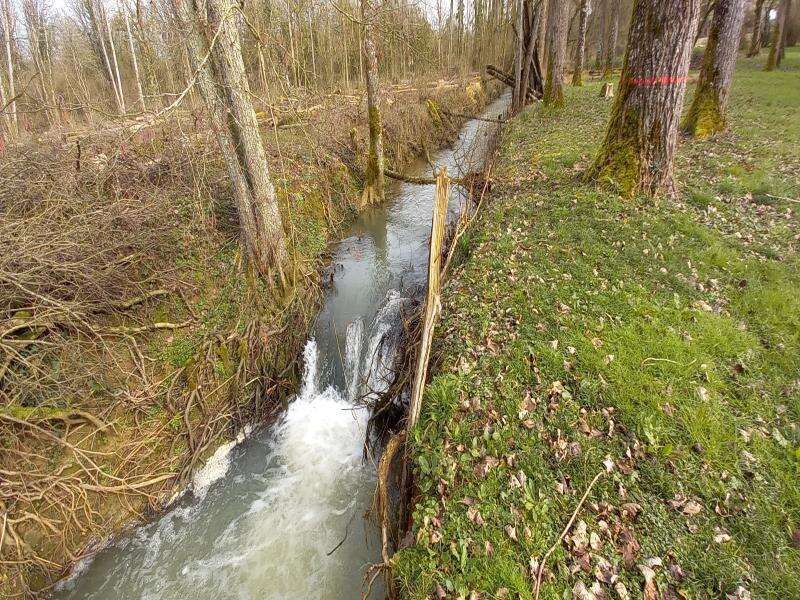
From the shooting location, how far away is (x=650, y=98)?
606 cm

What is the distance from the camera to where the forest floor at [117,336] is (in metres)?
4.49

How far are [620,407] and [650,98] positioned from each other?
5198 mm

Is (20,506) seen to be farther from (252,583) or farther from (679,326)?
(679,326)

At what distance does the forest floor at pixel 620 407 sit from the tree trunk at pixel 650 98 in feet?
1.73

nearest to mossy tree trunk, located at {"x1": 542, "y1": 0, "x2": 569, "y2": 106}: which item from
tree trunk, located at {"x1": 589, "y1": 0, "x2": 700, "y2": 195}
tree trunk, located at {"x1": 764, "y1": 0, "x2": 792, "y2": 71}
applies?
tree trunk, located at {"x1": 589, "y1": 0, "x2": 700, "y2": 195}

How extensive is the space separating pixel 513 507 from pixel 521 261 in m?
3.74

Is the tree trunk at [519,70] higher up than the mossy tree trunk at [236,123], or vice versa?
the tree trunk at [519,70]

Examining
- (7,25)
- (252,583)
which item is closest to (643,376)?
(252,583)

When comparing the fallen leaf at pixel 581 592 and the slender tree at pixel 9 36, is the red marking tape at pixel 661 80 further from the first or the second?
the slender tree at pixel 9 36

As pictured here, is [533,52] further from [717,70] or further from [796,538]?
[796,538]

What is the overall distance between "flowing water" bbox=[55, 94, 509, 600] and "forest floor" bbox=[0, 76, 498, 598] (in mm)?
333

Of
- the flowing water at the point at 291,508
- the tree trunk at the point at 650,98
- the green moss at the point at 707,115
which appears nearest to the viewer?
the flowing water at the point at 291,508

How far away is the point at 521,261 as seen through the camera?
5.96 meters

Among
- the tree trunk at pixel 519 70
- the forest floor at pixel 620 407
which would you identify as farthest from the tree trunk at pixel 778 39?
the forest floor at pixel 620 407
